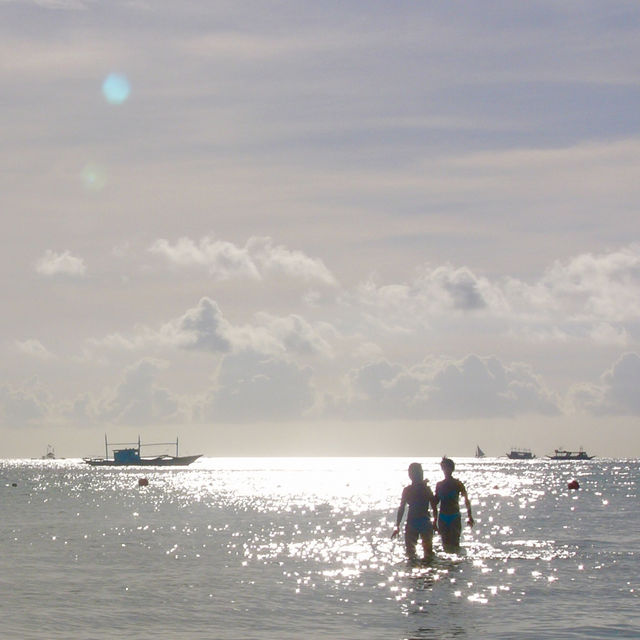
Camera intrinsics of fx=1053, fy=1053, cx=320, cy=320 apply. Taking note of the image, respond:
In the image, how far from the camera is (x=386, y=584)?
2366 cm

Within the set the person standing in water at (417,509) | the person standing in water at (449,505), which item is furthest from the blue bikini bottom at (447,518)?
the person standing in water at (417,509)

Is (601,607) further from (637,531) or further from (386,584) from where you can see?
(637,531)

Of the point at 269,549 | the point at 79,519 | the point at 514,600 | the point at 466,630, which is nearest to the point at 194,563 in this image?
the point at 269,549

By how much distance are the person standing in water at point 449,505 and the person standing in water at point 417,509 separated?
510 mm

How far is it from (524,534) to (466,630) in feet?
75.8

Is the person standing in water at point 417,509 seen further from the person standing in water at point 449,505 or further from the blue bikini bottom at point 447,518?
the blue bikini bottom at point 447,518

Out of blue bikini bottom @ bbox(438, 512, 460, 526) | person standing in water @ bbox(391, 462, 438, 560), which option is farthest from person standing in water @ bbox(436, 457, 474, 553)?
person standing in water @ bbox(391, 462, 438, 560)

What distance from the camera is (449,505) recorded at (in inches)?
1056

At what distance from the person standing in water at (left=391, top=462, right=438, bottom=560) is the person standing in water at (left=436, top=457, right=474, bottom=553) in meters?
0.51

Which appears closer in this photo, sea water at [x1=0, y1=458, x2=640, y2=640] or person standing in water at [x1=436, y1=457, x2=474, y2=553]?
sea water at [x1=0, y1=458, x2=640, y2=640]

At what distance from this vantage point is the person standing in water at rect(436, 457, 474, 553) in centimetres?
2634

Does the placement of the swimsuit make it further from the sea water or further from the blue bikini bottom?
the sea water

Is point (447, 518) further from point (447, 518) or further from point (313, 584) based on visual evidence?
point (313, 584)

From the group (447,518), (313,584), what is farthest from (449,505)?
(313,584)
